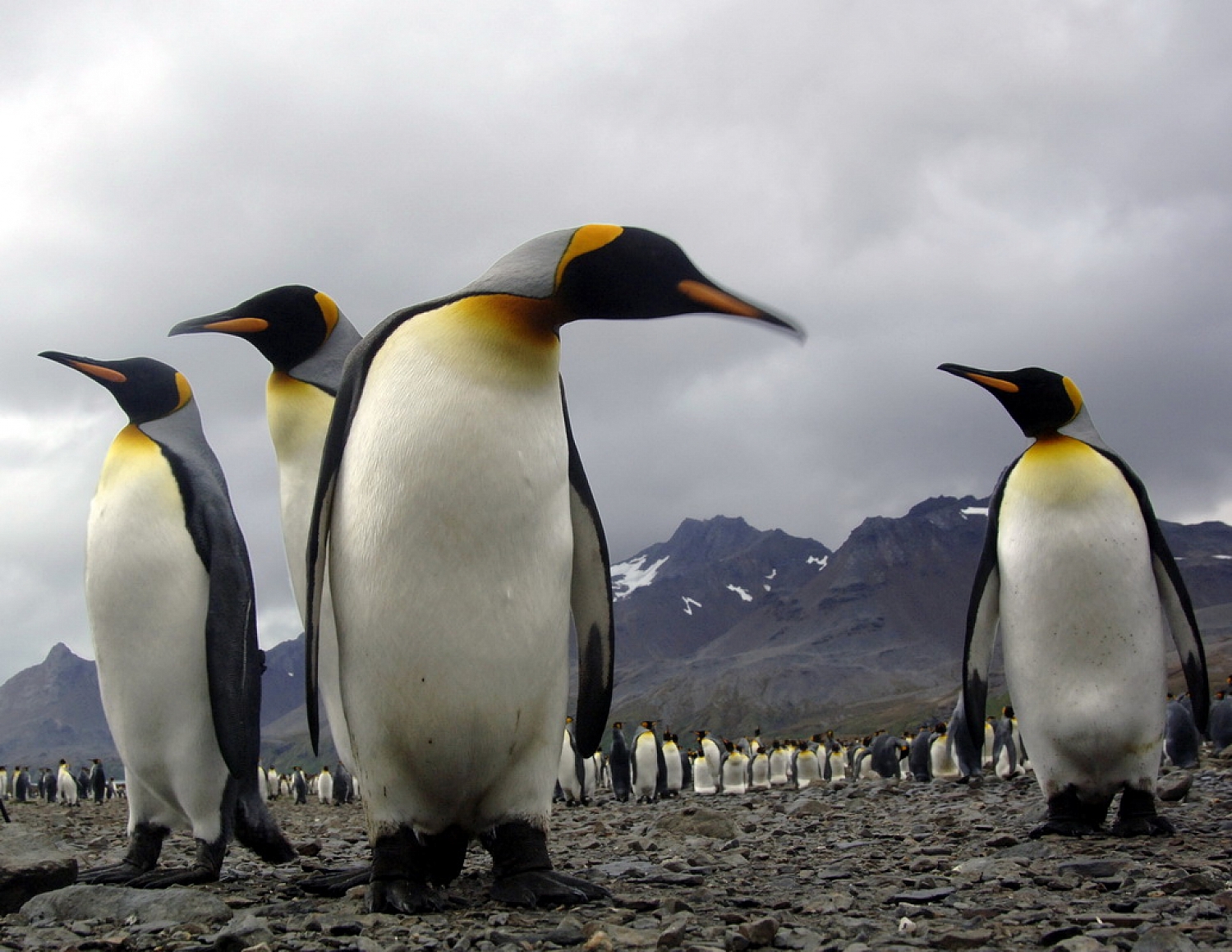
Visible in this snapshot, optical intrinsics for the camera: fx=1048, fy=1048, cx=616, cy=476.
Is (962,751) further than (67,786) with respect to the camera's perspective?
No

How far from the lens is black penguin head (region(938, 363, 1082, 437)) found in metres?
6.60

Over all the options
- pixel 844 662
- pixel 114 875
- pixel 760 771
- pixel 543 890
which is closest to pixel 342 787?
pixel 760 771

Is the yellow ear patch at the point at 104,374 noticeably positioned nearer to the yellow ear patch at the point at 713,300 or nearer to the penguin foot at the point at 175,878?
the penguin foot at the point at 175,878

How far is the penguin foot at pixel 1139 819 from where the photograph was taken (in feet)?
18.6

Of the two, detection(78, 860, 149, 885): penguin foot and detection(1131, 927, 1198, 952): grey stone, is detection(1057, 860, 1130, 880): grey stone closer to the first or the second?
detection(1131, 927, 1198, 952): grey stone

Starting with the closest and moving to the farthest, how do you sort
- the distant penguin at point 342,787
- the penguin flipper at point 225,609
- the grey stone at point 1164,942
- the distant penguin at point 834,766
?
the grey stone at point 1164,942, the penguin flipper at point 225,609, the distant penguin at point 834,766, the distant penguin at point 342,787

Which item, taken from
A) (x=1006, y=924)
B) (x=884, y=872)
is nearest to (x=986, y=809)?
(x=884, y=872)

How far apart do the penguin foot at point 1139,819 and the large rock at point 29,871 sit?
5.23m

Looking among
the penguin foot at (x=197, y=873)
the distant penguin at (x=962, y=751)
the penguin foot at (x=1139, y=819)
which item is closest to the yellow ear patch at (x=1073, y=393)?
the penguin foot at (x=1139, y=819)

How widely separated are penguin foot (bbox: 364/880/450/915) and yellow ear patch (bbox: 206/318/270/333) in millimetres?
3227

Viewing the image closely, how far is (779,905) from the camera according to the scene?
3.64 m

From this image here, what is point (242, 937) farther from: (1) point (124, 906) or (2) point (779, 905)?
(2) point (779, 905)

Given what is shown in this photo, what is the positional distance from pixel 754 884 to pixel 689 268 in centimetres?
255

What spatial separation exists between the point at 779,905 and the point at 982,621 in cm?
367
